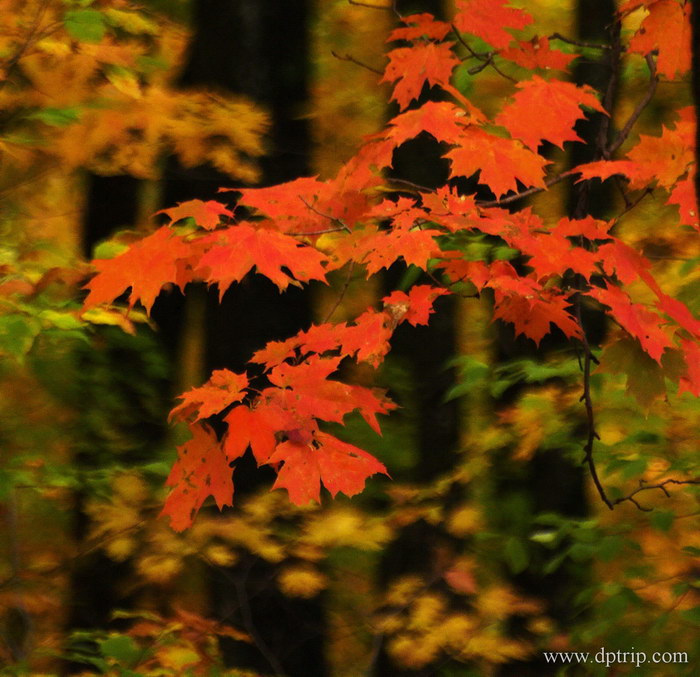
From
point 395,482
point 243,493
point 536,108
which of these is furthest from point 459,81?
point 395,482

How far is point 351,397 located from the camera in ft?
8.91

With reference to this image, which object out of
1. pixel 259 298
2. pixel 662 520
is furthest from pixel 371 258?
pixel 259 298

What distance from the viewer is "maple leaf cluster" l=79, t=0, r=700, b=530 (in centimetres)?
256

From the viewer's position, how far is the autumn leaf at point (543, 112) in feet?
9.61

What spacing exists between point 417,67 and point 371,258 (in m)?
1.16

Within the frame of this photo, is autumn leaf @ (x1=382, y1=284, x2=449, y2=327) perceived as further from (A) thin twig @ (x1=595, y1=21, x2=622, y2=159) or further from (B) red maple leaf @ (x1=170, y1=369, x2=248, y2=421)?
(A) thin twig @ (x1=595, y1=21, x2=622, y2=159)

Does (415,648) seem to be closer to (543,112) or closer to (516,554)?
(516,554)

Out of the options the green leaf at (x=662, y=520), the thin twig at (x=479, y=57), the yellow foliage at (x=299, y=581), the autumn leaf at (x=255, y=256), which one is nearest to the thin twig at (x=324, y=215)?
the autumn leaf at (x=255, y=256)

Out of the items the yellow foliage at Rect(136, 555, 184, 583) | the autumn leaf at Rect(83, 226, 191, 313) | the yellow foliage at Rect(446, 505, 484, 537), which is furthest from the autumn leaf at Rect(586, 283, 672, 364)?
the yellow foliage at Rect(136, 555, 184, 583)

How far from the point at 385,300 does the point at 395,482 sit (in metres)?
3.79

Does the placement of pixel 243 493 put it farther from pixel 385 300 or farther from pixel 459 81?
pixel 459 81

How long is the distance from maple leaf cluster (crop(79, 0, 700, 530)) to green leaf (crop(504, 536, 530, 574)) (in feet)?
4.27

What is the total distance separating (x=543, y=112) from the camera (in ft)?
9.74

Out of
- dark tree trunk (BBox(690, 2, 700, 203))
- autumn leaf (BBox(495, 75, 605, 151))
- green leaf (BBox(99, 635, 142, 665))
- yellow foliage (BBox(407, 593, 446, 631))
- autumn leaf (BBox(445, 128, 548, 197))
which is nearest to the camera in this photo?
dark tree trunk (BBox(690, 2, 700, 203))
